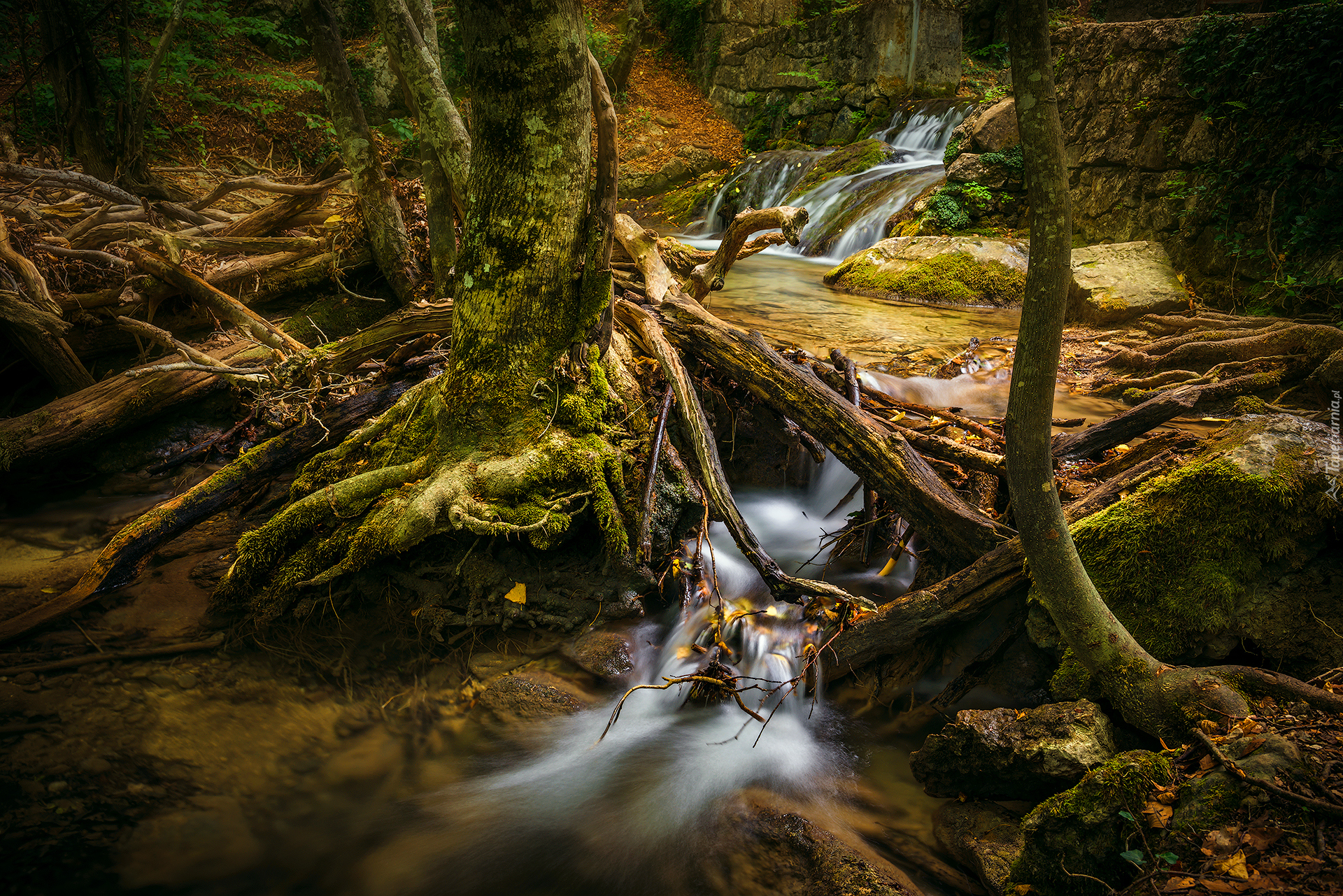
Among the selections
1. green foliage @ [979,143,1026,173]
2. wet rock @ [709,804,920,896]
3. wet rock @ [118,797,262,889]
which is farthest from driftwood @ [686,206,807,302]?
green foliage @ [979,143,1026,173]

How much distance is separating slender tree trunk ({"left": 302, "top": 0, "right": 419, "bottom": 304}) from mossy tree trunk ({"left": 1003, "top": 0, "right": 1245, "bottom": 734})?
18.1ft

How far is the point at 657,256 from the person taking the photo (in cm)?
530

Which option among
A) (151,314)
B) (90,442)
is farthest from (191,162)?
(90,442)

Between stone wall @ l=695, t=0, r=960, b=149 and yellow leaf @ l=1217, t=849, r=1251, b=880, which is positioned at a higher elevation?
stone wall @ l=695, t=0, r=960, b=149

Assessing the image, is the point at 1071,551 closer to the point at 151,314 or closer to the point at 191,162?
the point at 151,314

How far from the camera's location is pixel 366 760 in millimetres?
3090

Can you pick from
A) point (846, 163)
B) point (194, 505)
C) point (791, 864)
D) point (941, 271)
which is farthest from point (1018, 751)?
point (846, 163)

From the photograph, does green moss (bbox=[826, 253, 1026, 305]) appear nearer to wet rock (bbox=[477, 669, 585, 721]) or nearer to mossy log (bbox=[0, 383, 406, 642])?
mossy log (bbox=[0, 383, 406, 642])

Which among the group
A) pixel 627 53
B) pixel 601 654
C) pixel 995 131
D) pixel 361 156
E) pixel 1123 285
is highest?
pixel 627 53

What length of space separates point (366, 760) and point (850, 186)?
1322 cm

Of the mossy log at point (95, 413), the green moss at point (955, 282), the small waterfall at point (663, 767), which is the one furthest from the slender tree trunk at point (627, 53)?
the small waterfall at point (663, 767)

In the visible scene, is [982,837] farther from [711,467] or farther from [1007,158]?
[1007,158]

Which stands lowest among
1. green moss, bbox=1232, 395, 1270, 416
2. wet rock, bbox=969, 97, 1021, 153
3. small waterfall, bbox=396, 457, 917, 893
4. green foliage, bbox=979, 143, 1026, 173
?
small waterfall, bbox=396, 457, 917, 893

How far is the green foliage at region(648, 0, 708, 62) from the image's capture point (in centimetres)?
2056
